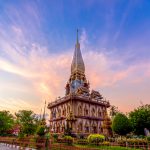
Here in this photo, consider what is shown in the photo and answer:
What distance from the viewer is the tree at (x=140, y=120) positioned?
90.4 feet

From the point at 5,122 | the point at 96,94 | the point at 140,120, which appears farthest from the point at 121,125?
the point at 5,122

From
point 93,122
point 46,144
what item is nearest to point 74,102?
point 93,122

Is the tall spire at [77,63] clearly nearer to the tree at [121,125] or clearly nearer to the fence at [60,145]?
the tree at [121,125]

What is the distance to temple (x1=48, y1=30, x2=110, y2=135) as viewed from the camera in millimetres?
36781

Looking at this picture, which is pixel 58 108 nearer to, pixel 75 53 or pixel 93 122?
pixel 93 122

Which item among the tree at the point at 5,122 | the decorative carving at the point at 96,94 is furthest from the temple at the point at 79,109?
the tree at the point at 5,122

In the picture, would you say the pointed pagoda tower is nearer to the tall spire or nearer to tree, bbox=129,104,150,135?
the tall spire

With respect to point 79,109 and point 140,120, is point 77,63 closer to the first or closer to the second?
point 79,109

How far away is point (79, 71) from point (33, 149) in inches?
1317

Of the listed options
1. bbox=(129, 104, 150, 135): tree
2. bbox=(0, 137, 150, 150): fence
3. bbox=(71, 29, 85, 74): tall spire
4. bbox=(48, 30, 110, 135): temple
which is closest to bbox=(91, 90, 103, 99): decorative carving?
bbox=(48, 30, 110, 135): temple

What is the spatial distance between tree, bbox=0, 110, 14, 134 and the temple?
1065cm

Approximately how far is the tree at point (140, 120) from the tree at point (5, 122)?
30.3 m

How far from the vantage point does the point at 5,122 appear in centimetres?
4438

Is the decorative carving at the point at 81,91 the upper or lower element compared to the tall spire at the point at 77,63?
lower
